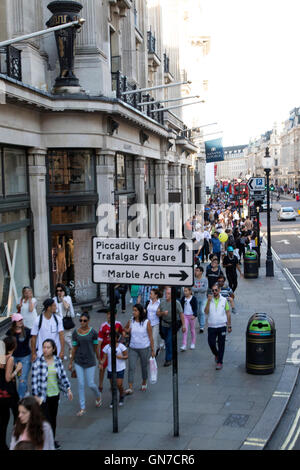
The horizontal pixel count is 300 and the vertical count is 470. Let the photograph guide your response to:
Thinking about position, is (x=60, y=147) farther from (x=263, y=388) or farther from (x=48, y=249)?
(x=263, y=388)

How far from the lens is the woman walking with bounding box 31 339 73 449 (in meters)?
7.37

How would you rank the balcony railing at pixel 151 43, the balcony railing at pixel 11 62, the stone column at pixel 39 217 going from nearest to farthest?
the balcony railing at pixel 11 62
the stone column at pixel 39 217
the balcony railing at pixel 151 43

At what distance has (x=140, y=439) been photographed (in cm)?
776

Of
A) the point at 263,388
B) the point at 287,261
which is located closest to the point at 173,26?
the point at 287,261

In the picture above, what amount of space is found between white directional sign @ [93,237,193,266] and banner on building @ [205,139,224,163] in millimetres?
33948

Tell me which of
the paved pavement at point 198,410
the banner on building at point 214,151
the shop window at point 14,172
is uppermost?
the banner on building at point 214,151

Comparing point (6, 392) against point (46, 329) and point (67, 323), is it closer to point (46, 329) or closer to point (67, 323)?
point (46, 329)

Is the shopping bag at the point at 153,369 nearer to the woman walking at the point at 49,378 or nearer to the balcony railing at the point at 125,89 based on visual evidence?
the woman walking at the point at 49,378

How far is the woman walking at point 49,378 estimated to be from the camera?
7.37 meters

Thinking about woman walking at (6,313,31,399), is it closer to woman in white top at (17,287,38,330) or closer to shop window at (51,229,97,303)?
woman in white top at (17,287,38,330)

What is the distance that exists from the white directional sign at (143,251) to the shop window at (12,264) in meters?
6.51

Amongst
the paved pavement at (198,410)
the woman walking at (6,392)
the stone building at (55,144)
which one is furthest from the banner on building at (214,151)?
the woman walking at (6,392)

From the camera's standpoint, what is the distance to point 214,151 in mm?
41812

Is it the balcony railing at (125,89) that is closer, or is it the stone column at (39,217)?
the stone column at (39,217)
